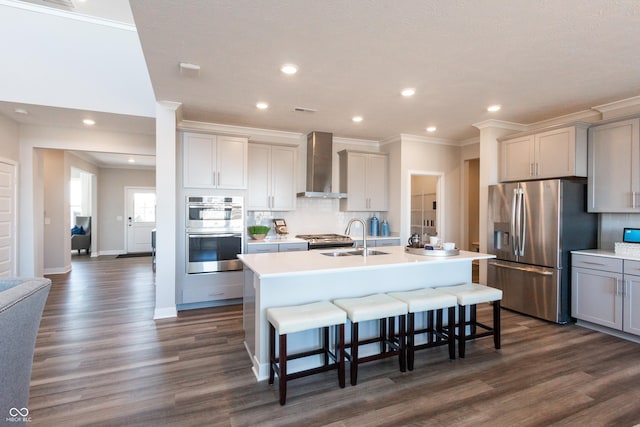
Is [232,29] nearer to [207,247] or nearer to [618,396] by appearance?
[207,247]

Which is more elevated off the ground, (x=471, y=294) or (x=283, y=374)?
(x=471, y=294)

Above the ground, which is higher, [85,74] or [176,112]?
[85,74]

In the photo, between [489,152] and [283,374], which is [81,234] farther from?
[489,152]

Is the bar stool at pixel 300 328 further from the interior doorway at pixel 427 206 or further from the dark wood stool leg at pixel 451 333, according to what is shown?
the interior doorway at pixel 427 206

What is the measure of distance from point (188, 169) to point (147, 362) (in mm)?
2398

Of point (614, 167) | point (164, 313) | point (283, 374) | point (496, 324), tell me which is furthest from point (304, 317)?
point (614, 167)

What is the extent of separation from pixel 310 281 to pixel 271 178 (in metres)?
2.71

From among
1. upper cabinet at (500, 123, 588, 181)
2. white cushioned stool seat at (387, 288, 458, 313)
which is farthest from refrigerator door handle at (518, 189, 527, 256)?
white cushioned stool seat at (387, 288, 458, 313)

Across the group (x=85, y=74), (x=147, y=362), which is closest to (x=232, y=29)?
(x=147, y=362)

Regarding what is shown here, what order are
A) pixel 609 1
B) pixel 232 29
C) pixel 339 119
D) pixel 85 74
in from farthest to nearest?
pixel 339 119 → pixel 85 74 → pixel 232 29 → pixel 609 1

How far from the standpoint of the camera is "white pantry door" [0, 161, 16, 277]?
454cm

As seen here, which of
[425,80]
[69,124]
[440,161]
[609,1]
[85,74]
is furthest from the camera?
[440,161]

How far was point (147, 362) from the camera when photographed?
2760mm

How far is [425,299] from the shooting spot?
2.67m
